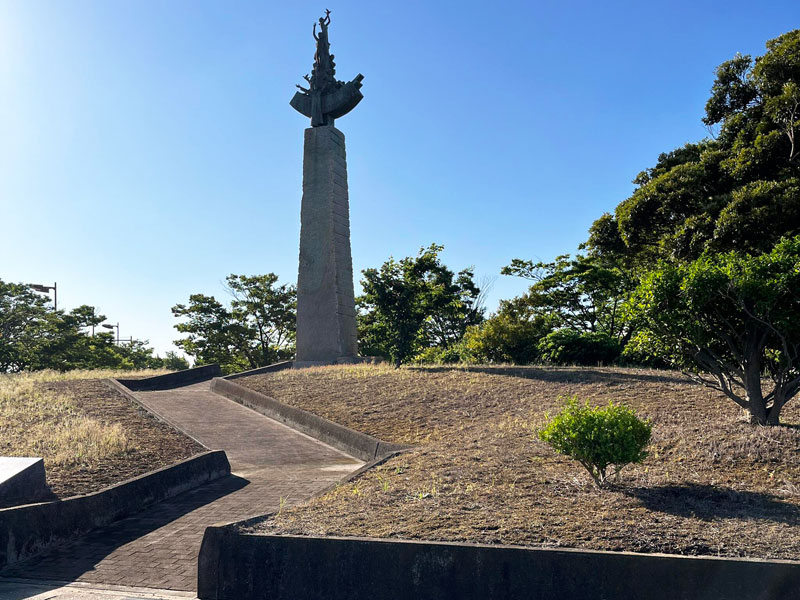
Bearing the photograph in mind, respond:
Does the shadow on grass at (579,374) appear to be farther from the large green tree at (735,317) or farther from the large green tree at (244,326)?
the large green tree at (244,326)

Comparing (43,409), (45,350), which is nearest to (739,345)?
(43,409)

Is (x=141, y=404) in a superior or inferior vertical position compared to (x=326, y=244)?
inferior

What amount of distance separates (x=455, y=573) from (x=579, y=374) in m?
11.3

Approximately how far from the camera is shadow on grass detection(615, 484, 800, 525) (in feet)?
17.9

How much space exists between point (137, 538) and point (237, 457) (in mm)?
5028

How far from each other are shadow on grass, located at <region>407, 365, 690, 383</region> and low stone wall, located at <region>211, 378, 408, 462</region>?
17.6ft

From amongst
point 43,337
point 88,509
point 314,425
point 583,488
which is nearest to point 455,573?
point 583,488

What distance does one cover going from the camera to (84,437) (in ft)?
33.8

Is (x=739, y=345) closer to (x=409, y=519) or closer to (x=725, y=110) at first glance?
(x=409, y=519)

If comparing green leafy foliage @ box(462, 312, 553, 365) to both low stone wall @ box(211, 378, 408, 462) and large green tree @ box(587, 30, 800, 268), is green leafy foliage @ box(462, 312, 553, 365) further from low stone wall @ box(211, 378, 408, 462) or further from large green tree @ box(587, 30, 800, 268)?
low stone wall @ box(211, 378, 408, 462)

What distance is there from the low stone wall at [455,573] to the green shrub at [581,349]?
15.0 m

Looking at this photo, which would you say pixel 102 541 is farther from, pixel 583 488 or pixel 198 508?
pixel 583 488

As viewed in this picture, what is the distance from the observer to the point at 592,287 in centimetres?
2644

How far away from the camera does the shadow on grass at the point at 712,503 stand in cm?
546
